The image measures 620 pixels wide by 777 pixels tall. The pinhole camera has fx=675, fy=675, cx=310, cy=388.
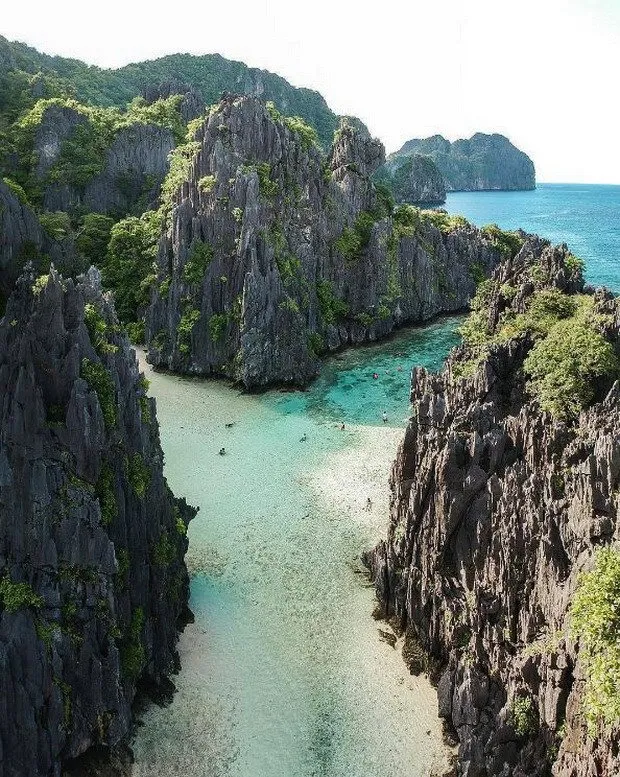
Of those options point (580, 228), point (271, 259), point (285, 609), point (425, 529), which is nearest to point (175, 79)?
point (271, 259)

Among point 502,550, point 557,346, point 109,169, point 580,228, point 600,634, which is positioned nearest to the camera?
point 600,634

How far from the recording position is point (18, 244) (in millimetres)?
29297

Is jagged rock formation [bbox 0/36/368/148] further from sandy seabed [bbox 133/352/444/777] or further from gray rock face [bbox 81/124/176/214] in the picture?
sandy seabed [bbox 133/352/444/777]

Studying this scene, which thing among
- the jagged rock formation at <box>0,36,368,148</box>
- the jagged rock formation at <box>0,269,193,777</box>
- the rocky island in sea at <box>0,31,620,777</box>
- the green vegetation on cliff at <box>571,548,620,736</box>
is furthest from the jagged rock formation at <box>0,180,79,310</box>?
the jagged rock formation at <box>0,36,368,148</box>

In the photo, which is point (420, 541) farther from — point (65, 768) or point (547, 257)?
point (547, 257)

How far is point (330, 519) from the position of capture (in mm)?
36531

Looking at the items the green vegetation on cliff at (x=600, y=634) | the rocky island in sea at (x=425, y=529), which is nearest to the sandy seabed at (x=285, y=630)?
the rocky island in sea at (x=425, y=529)

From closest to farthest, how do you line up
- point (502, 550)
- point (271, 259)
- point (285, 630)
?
point (502, 550) → point (285, 630) → point (271, 259)

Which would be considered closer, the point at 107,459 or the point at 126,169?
the point at 107,459

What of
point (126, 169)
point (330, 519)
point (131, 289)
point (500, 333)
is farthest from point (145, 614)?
point (126, 169)

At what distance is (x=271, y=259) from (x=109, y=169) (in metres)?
33.1

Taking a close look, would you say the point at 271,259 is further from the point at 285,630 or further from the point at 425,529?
the point at 285,630

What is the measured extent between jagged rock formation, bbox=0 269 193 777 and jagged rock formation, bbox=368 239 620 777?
34.6 feet

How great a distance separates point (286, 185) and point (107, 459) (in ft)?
152
